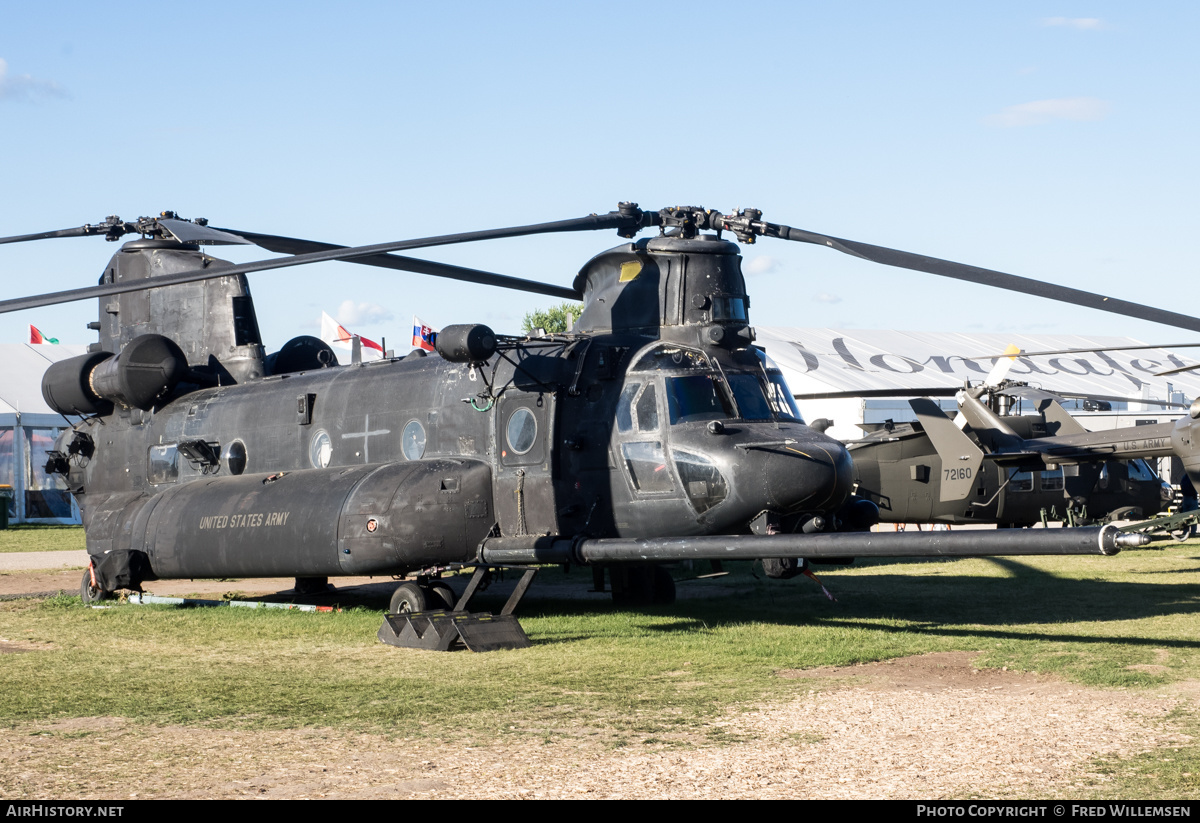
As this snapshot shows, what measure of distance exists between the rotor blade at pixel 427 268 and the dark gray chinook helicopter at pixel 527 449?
31mm

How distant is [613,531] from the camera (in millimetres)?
12680

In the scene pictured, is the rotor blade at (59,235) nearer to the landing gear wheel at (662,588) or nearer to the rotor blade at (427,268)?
the rotor blade at (427,268)

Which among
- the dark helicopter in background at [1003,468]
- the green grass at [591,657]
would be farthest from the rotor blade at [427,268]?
the dark helicopter in background at [1003,468]

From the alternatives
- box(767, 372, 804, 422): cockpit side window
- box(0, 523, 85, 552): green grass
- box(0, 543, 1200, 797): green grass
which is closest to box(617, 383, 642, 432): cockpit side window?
box(767, 372, 804, 422): cockpit side window

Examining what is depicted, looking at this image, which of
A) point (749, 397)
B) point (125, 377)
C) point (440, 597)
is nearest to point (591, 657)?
point (440, 597)

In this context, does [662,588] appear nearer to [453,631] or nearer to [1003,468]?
[453,631]

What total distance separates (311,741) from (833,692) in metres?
4.15

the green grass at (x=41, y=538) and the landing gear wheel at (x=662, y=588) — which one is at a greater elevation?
the landing gear wheel at (x=662, y=588)

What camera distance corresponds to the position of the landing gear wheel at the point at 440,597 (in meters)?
13.5

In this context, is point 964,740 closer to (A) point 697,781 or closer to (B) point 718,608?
(A) point 697,781

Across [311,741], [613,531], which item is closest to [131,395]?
[613,531]

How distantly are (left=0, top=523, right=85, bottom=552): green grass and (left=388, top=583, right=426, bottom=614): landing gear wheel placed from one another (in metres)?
16.9

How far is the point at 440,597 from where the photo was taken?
13.6 meters

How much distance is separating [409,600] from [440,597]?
A: 0.34 meters
